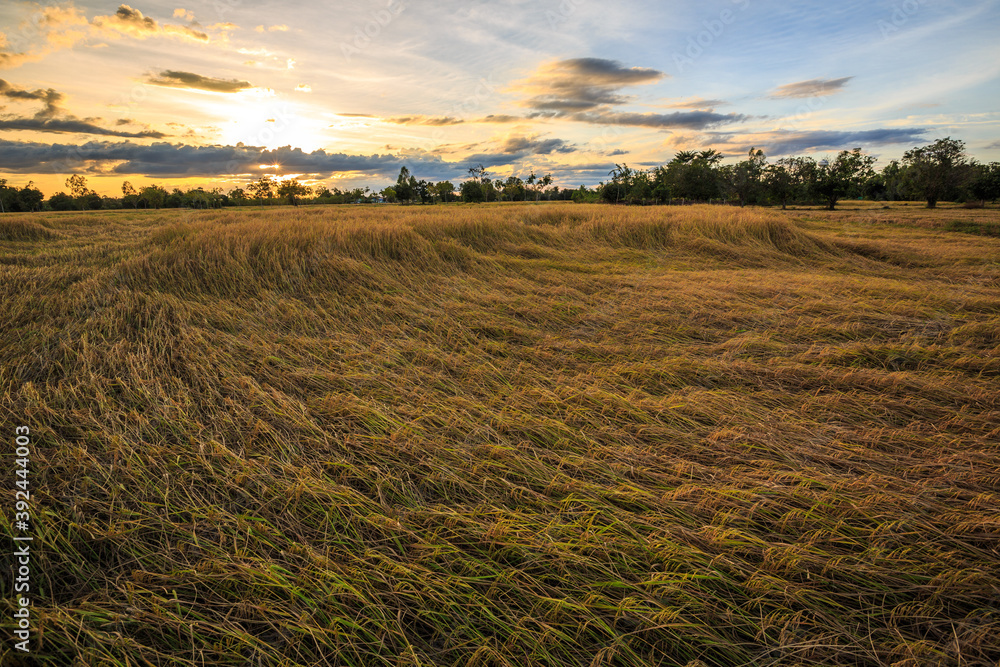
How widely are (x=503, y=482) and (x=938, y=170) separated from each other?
5450 cm

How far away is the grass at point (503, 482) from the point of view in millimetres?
1503

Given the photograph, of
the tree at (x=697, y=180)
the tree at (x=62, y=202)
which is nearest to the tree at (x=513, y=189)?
the tree at (x=697, y=180)

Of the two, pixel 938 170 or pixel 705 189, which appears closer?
pixel 938 170

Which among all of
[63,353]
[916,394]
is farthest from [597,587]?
[63,353]

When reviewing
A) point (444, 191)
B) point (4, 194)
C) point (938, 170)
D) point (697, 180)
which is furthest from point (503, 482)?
point (444, 191)

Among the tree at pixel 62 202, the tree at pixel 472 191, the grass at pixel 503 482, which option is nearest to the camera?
the grass at pixel 503 482

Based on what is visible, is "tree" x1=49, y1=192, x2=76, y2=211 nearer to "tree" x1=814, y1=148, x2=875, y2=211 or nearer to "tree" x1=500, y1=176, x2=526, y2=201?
"tree" x1=500, y1=176, x2=526, y2=201

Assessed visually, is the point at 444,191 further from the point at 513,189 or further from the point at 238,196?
the point at 238,196

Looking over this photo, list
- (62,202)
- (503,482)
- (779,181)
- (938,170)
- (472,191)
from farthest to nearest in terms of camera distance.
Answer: (472,191) → (62,202) → (779,181) → (938,170) → (503,482)

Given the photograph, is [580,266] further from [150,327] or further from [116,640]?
[116,640]

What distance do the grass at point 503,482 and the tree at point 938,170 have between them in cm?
4743

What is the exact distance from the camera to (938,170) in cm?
3619

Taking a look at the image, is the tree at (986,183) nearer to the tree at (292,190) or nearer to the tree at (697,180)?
the tree at (697,180)

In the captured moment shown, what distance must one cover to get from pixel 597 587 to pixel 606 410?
1498 millimetres
